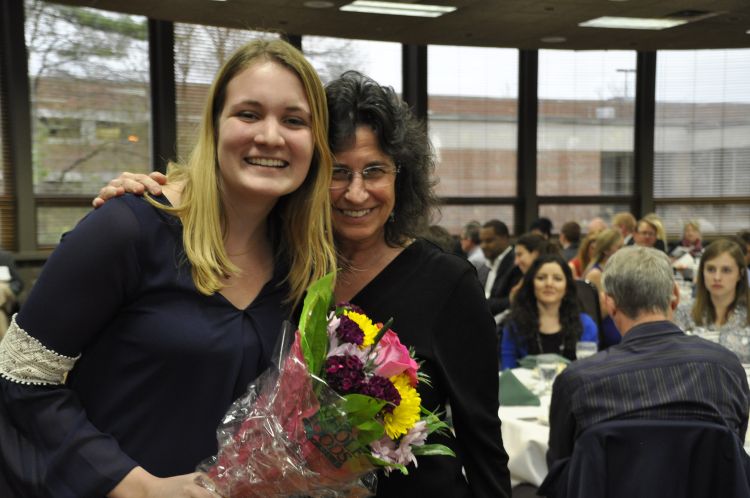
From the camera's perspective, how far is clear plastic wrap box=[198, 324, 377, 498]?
1.23m

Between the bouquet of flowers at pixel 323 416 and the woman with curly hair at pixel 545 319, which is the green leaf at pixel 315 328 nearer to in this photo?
the bouquet of flowers at pixel 323 416

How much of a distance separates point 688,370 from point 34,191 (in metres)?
8.27

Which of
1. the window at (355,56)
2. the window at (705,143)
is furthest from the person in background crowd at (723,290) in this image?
the window at (705,143)

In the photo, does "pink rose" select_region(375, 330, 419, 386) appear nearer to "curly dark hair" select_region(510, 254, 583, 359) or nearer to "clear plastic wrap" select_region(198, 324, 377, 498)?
"clear plastic wrap" select_region(198, 324, 377, 498)

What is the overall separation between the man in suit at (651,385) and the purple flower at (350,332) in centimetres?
141

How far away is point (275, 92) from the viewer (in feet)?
4.84

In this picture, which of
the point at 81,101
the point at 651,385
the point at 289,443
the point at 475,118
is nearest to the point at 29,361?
the point at 289,443

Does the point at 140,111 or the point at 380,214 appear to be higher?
the point at 140,111

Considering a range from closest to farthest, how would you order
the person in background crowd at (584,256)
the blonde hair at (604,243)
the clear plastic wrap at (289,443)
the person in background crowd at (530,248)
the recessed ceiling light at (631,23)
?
the clear plastic wrap at (289,443)
the person in background crowd at (530,248)
the blonde hair at (604,243)
the person in background crowd at (584,256)
the recessed ceiling light at (631,23)

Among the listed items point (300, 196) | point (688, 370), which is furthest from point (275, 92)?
point (688, 370)

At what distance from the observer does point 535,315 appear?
15.3 ft

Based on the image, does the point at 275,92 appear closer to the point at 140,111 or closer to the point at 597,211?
the point at 140,111

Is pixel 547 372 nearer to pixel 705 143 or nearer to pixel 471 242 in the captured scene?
pixel 471 242

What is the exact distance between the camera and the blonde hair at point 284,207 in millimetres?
1481
